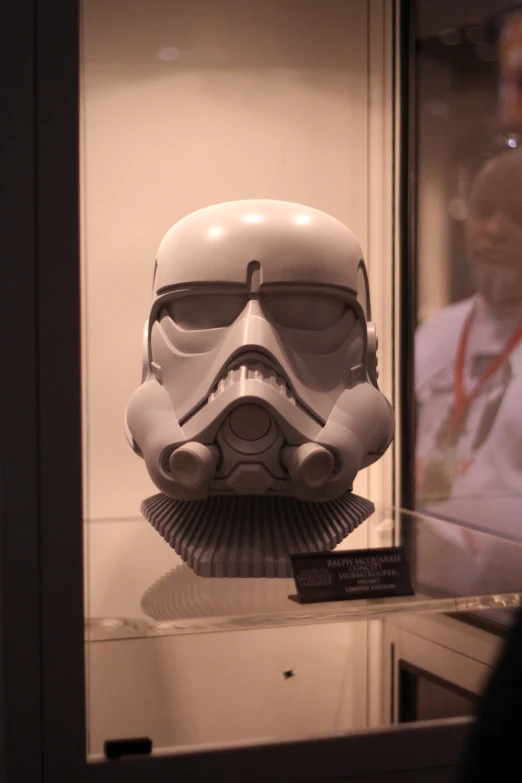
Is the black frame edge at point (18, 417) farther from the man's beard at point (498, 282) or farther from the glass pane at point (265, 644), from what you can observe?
the man's beard at point (498, 282)

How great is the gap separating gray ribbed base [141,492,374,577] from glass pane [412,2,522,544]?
0.26 m

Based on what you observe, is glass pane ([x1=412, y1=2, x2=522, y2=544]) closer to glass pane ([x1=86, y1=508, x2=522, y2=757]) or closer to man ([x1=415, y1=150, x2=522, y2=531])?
man ([x1=415, y1=150, x2=522, y2=531])

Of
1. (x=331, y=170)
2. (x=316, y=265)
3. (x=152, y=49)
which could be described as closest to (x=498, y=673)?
(x=316, y=265)

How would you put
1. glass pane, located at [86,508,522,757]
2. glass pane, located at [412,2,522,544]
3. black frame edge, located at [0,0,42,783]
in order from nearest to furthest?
black frame edge, located at [0,0,42,783]
glass pane, located at [86,508,522,757]
glass pane, located at [412,2,522,544]

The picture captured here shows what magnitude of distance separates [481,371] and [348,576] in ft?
1.89

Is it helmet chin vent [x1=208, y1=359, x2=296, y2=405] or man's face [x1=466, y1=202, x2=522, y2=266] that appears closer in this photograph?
helmet chin vent [x1=208, y1=359, x2=296, y2=405]

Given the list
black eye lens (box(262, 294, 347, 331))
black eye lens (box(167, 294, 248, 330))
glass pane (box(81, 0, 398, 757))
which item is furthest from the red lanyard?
black eye lens (box(167, 294, 248, 330))

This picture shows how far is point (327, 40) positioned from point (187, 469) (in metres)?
0.61

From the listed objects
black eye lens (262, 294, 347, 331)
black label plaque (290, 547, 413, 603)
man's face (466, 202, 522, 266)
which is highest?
man's face (466, 202, 522, 266)

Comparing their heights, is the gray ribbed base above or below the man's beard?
below

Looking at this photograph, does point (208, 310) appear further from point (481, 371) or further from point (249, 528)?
point (481, 371)

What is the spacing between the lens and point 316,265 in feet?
3.38

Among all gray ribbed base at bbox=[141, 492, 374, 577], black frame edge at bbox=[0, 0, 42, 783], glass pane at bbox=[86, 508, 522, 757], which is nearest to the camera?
black frame edge at bbox=[0, 0, 42, 783]

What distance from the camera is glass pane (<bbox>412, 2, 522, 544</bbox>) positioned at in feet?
3.85
